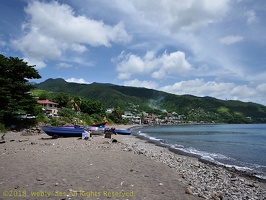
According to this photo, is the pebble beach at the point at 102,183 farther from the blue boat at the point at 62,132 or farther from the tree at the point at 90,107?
the tree at the point at 90,107

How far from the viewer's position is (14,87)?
36812 millimetres

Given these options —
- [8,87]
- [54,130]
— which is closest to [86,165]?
[54,130]

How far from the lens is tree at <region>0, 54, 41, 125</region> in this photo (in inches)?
1387

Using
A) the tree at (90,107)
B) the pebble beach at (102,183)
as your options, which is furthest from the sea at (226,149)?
the tree at (90,107)

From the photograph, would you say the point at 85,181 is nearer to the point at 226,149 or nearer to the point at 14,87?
the point at 226,149

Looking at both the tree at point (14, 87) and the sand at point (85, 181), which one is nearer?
the sand at point (85, 181)

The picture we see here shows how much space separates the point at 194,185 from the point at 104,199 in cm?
458

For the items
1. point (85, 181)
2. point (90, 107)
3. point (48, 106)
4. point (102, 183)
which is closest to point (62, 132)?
point (85, 181)

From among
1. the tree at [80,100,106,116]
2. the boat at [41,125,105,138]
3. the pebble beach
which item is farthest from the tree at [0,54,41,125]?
the tree at [80,100,106,116]

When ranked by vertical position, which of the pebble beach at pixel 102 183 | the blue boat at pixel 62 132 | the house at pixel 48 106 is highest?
the house at pixel 48 106

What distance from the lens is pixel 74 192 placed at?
7.76 metres

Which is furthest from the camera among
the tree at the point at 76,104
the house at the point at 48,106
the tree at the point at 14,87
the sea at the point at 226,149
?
the tree at the point at 76,104

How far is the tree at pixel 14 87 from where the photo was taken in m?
35.2

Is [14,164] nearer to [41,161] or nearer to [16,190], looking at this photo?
[41,161]
